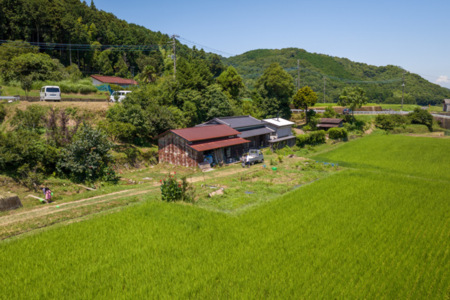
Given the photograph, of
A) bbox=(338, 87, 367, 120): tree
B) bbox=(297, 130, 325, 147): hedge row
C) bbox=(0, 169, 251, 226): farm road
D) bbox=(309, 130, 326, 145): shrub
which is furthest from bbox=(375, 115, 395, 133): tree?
bbox=(0, 169, 251, 226): farm road

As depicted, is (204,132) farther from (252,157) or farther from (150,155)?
(150,155)

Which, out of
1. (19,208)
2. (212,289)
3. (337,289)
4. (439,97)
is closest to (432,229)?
(337,289)

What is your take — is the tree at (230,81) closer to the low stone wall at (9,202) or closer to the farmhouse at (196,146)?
the farmhouse at (196,146)

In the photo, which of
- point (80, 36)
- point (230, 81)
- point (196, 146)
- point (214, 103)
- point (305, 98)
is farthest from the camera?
point (80, 36)

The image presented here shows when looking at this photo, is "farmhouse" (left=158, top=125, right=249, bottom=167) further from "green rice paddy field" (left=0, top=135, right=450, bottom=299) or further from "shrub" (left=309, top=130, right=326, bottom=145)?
"shrub" (left=309, top=130, right=326, bottom=145)

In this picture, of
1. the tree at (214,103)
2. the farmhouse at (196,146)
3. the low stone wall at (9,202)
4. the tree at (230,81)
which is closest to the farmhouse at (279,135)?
the tree at (214,103)

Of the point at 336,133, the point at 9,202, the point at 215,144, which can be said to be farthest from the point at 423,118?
the point at 9,202
